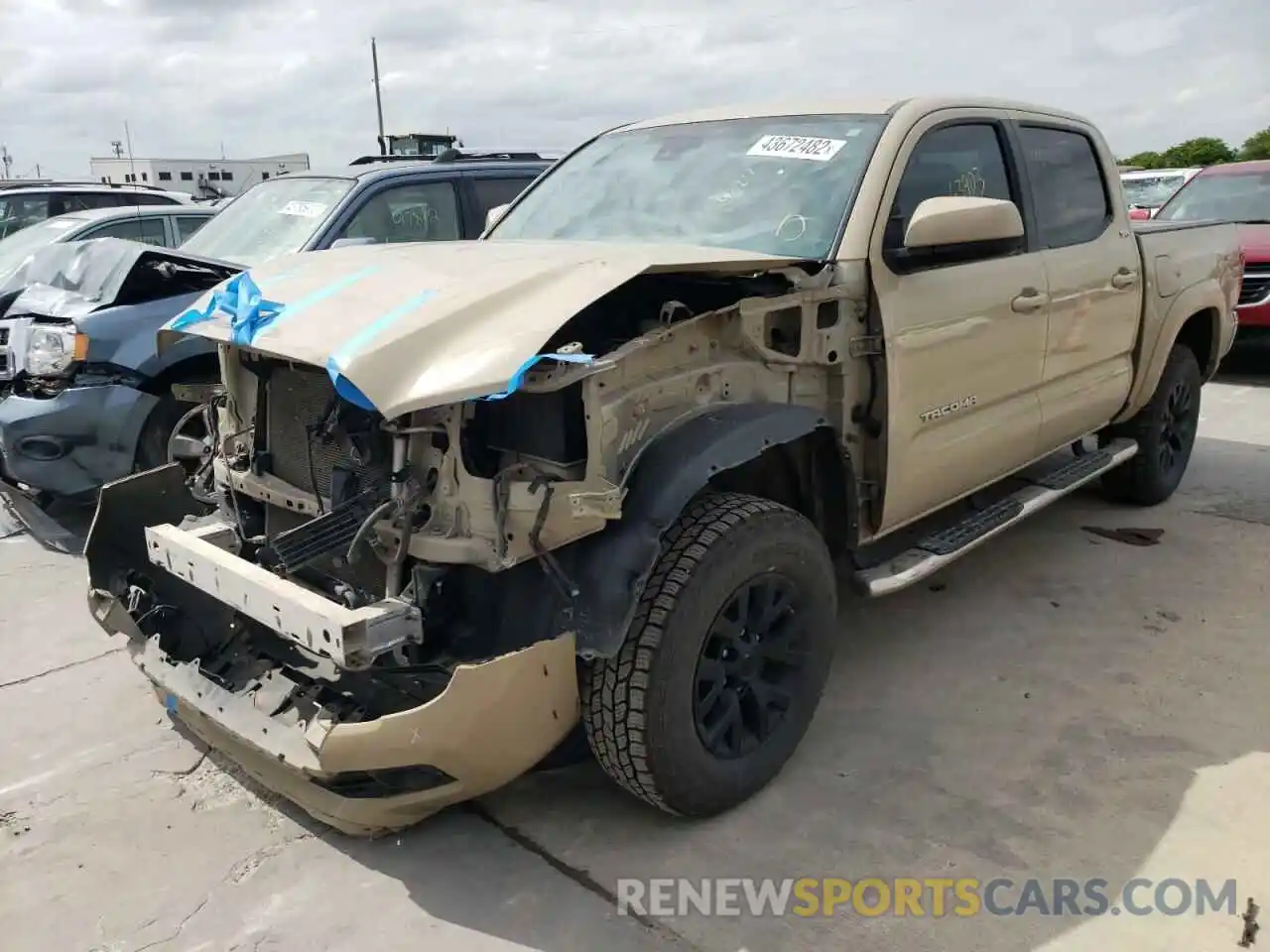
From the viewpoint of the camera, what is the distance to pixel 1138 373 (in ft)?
15.6

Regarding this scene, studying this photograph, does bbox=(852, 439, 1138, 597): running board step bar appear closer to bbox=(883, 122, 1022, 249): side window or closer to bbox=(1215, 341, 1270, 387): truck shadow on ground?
bbox=(883, 122, 1022, 249): side window

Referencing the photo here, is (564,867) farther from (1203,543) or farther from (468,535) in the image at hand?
(1203,543)

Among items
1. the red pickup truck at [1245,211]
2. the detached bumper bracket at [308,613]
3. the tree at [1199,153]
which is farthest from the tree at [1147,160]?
the detached bumper bracket at [308,613]

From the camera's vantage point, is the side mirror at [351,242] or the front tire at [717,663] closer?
the front tire at [717,663]

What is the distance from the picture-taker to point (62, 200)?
1064 cm

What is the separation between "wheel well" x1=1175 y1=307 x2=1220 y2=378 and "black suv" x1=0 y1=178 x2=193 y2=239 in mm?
9054

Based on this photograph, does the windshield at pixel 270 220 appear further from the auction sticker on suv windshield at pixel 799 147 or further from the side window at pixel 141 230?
the auction sticker on suv windshield at pixel 799 147

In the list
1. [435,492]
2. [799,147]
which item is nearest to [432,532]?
[435,492]

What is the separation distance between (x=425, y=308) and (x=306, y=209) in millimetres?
3781

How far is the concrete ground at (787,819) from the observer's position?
2396mm

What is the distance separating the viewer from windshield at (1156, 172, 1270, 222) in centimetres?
977

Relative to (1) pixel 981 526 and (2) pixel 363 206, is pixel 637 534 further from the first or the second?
(2) pixel 363 206

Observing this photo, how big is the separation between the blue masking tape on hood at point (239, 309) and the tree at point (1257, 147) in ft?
126

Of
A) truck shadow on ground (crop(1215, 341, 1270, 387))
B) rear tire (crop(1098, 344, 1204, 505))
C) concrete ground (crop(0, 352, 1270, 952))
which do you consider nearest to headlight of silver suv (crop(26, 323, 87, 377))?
concrete ground (crop(0, 352, 1270, 952))
